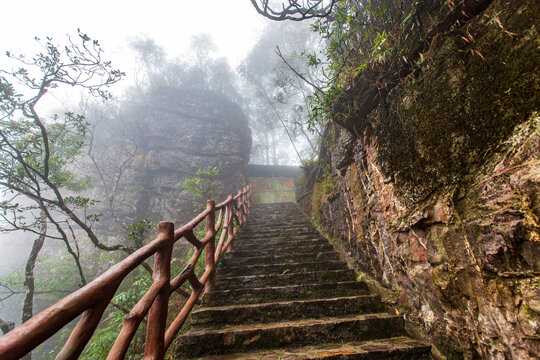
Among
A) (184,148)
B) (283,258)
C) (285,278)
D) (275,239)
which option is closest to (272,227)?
(275,239)

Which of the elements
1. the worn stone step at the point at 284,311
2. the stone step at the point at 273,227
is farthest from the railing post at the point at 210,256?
the stone step at the point at 273,227

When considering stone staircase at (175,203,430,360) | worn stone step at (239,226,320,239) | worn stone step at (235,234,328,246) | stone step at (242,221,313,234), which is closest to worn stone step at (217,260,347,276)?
stone staircase at (175,203,430,360)

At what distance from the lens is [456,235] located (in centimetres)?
174

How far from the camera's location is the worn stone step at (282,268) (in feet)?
11.0

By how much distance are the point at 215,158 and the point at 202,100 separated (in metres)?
4.78

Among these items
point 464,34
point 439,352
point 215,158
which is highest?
point 215,158

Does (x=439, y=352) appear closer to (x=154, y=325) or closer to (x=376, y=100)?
(x=154, y=325)

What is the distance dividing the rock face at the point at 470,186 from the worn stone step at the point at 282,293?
52cm

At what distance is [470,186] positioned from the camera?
5.30 feet

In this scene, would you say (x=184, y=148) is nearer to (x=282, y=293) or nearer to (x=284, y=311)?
(x=282, y=293)

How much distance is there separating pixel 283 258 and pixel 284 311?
52.0 inches

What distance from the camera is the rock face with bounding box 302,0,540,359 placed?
1.31 metres

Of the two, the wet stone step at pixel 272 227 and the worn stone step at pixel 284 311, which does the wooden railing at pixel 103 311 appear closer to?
the worn stone step at pixel 284 311

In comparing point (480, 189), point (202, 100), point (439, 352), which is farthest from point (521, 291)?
point (202, 100)
